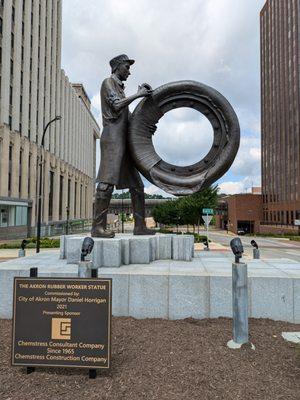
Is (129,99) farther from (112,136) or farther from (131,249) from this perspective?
(131,249)

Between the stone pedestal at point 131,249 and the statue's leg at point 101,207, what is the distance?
376mm

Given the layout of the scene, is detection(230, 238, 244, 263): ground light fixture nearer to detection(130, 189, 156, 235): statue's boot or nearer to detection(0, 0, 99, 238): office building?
detection(130, 189, 156, 235): statue's boot

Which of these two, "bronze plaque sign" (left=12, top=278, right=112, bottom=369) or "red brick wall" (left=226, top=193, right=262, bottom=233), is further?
"red brick wall" (left=226, top=193, right=262, bottom=233)

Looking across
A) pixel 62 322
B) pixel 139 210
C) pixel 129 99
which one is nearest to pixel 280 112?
pixel 139 210

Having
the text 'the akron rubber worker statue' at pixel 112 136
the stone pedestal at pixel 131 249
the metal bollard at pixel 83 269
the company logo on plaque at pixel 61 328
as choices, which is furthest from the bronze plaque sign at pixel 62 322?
the text 'the akron rubber worker statue' at pixel 112 136

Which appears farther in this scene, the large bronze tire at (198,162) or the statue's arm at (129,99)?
the large bronze tire at (198,162)

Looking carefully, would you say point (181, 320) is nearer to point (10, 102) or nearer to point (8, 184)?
point (8, 184)

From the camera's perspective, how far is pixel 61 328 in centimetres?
401

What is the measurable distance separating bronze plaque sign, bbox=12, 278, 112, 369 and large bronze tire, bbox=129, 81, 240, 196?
463 centimetres

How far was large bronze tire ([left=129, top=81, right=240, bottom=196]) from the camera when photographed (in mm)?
8031

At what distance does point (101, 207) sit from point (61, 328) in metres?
4.24

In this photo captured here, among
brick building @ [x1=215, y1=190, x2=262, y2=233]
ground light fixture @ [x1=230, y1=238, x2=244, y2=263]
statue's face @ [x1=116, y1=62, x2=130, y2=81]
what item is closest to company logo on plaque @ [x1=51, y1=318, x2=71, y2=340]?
ground light fixture @ [x1=230, y1=238, x2=244, y2=263]

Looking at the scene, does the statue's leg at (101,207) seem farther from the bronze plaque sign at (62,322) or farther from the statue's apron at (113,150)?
the bronze plaque sign at (62,322)

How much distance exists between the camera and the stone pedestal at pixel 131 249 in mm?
7020
